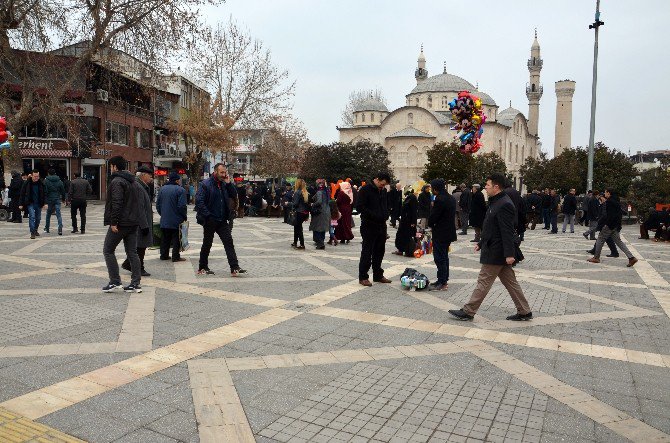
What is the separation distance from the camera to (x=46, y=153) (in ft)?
113

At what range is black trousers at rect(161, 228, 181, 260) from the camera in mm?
10516

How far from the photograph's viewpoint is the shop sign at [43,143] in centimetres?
3391

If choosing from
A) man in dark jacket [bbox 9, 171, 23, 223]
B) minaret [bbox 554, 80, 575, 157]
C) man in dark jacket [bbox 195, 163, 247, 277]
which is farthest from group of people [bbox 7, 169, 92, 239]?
minaret [bbox 554, 80, 575, 157]

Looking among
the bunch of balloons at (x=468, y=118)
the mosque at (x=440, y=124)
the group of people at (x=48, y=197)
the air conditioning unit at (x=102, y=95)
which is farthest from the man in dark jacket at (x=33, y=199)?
the mosque at (x=440, y=124)

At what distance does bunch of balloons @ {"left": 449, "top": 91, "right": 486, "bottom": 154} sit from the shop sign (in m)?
25.9

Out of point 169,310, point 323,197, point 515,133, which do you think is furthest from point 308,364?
point 515,133

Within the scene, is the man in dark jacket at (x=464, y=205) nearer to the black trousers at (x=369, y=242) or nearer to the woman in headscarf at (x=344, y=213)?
the woman in headscarf at (x=344, y=213)

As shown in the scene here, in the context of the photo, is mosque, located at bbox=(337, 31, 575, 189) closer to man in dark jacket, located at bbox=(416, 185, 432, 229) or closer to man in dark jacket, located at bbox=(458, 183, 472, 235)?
man in dark jacket, located at bbox=(458, 183, 472, 235)

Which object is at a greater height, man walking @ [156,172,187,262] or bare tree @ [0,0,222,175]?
bare tree @ [0,0,222,175]

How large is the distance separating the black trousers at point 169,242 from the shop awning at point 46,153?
28158mm

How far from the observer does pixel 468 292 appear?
843 cm

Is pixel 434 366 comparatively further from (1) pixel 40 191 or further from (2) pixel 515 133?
(2) pixel 515 133

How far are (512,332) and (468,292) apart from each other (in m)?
2.24

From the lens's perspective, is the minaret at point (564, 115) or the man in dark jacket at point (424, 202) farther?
the minaret at point (564, 115)
